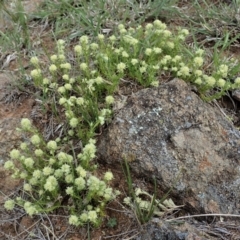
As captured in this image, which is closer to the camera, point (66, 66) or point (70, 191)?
point (70, 191)

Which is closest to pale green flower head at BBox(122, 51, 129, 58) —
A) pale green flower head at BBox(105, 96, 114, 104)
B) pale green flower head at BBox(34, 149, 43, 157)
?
pale green flower head at BBox(105, 96, 114, 104)

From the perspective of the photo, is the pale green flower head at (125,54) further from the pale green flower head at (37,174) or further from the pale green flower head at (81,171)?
the pale green flower head at (37,174)

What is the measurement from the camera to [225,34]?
11.5ft

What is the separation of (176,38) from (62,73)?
854 millimetres

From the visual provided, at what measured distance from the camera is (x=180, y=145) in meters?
2.54

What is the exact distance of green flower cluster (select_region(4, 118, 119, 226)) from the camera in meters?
2.27

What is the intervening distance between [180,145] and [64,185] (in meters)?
0.73

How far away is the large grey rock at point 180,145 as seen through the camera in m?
2.43

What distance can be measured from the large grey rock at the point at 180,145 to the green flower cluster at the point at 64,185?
0.84 ft

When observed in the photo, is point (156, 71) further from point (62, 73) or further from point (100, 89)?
point (62, 73)

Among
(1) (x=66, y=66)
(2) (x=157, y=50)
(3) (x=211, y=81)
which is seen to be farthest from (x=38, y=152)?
(3) (x=211, y=81)

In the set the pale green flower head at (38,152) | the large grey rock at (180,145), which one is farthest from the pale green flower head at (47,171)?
the large grey rock at (180,145)

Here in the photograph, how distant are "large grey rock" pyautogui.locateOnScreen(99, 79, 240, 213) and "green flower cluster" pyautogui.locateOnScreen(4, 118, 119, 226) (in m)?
0.26

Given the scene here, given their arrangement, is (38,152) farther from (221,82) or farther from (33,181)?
(221,82)
